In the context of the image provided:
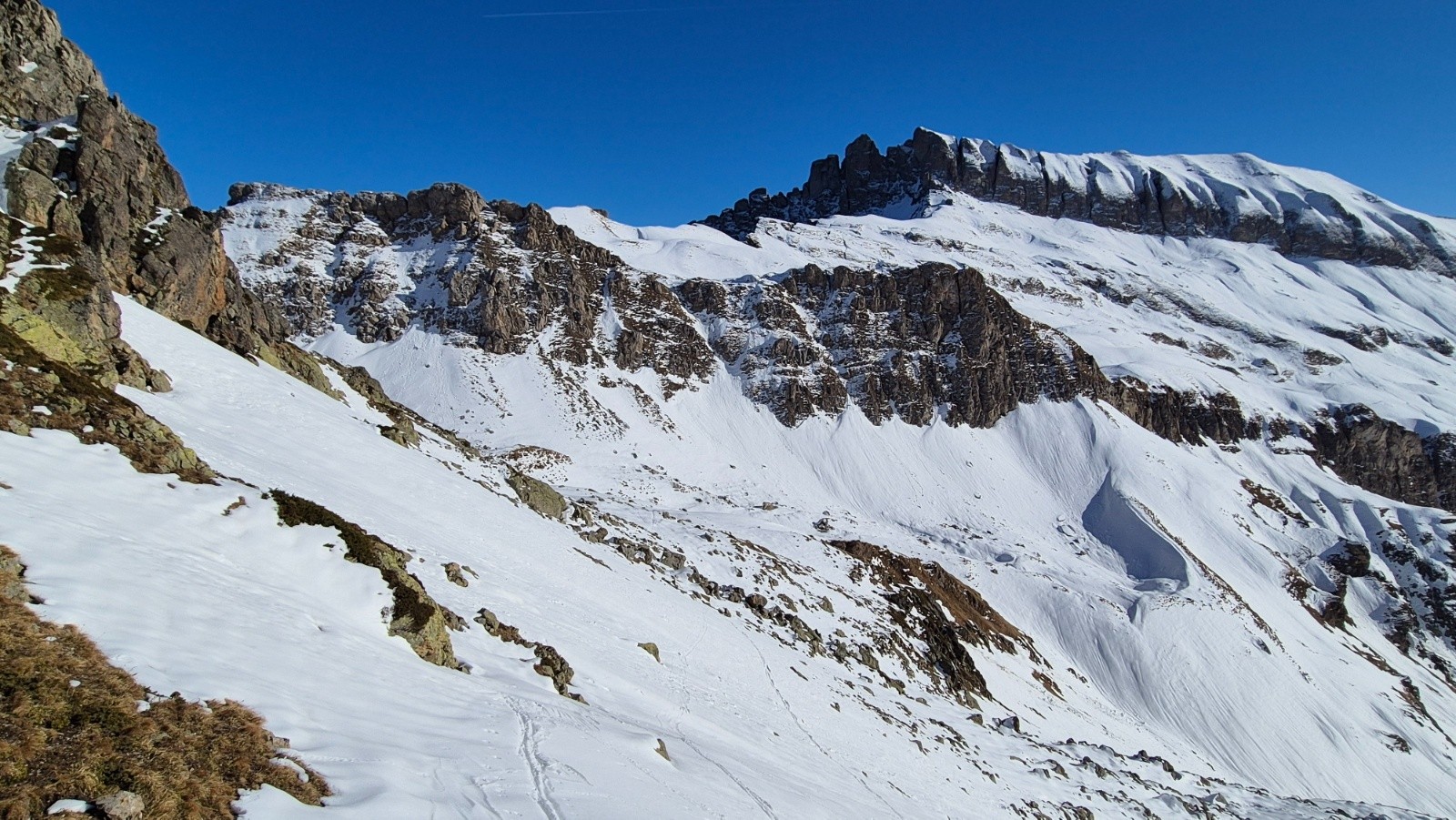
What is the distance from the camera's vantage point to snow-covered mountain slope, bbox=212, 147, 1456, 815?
47.1 m

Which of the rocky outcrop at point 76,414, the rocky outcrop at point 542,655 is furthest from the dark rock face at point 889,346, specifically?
the rocky outcrop at point 76,414

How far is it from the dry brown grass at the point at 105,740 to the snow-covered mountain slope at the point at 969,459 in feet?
58.3

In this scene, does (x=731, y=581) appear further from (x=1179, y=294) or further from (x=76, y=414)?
(x=1179, y=294)

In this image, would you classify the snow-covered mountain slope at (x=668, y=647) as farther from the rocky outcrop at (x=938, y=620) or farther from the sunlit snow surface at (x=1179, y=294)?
the sunlit snow surface at (x=1179, y=294)

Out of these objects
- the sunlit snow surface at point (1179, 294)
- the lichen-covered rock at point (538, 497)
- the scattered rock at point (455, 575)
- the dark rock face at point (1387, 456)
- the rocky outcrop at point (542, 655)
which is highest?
the sunlit snow surface at point (1179, 294)

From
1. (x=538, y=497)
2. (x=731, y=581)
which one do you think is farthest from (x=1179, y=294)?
(x=538, y=497)

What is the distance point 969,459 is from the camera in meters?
87.4

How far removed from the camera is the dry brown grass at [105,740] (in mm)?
Result: 5371

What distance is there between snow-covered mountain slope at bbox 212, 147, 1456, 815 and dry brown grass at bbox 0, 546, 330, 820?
17.8 m

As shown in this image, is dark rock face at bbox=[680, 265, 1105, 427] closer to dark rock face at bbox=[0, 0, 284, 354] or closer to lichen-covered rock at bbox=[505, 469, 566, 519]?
lichen-covered rock at bbox=[505, 469, 566, 519]

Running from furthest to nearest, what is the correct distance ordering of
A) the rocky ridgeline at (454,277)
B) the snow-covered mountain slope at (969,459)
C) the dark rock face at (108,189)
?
the rocky ridgeline at (454,277), the snow-covered mountain slope at (969,459), the dark rock face at (108,189)

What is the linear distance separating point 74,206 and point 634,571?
29.9 meters

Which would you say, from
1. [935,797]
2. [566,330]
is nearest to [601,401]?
[566,330]

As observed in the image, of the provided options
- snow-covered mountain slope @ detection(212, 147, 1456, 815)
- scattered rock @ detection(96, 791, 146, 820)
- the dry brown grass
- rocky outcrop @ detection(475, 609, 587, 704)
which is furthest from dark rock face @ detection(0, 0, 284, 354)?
scattered rock @ detection(96, 791, 146, 820)
